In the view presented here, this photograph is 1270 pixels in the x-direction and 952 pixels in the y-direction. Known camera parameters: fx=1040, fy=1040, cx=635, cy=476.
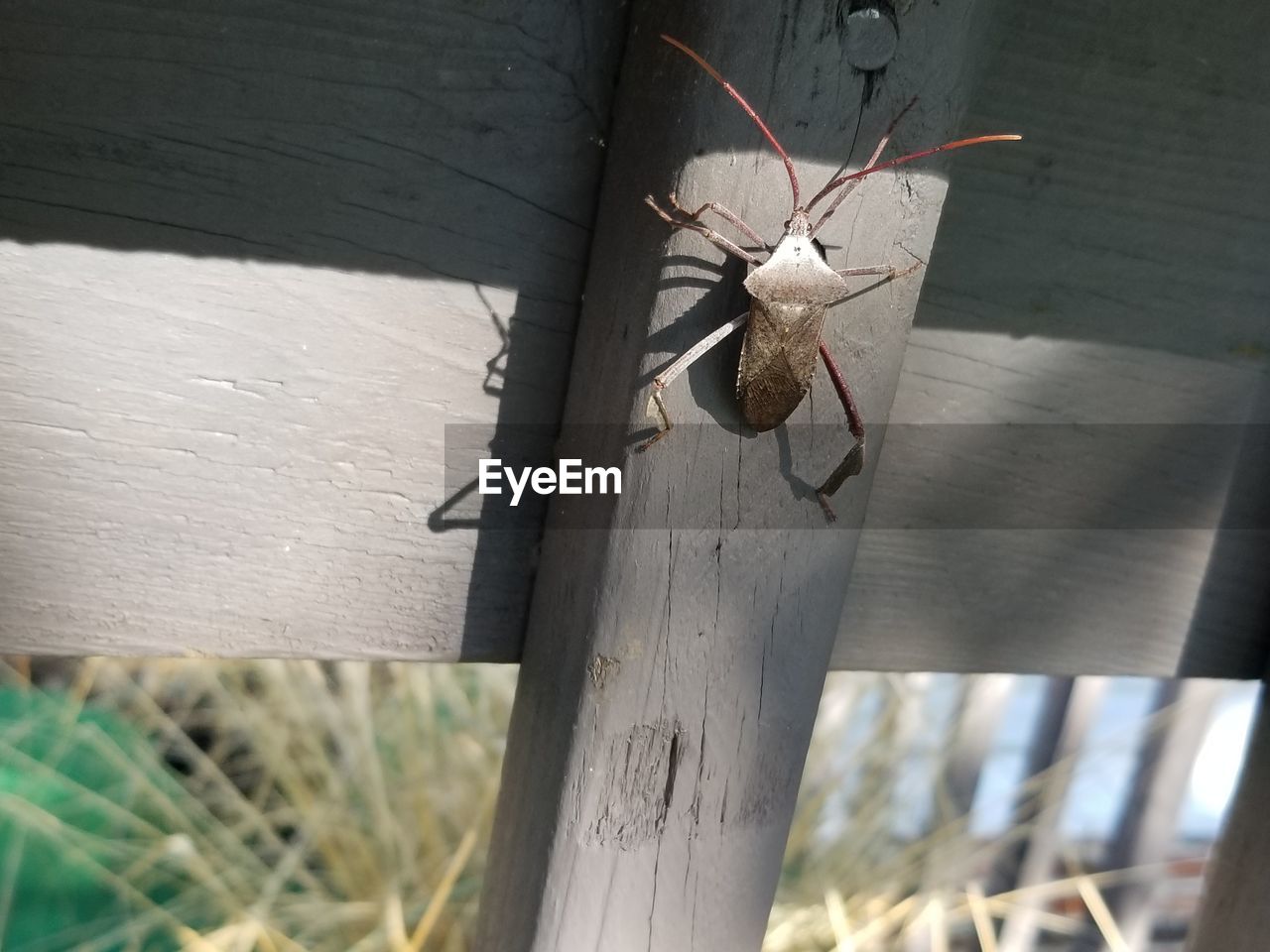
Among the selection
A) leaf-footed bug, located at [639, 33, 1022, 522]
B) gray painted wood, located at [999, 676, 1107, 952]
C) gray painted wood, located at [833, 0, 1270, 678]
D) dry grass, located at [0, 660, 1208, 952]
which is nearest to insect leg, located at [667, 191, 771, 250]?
leaf-footed bug, located at [639, 33, 1022, 522]

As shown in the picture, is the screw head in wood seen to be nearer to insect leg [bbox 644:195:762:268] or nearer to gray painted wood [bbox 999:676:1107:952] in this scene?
insect leg [bbox 644:195:762:268]

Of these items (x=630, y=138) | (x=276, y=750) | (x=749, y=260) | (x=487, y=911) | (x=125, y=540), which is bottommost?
(x=487, y=911)

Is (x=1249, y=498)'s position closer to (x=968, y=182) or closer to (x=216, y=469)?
(x=968, y=182)

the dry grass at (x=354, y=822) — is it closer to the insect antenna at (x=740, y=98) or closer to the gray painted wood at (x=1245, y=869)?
the gray painted wood at (x=1245, y=869)

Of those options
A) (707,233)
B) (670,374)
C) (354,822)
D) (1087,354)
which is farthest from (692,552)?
(354,822)

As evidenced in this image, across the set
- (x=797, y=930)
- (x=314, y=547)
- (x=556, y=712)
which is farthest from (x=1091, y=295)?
(x=797, y=930)

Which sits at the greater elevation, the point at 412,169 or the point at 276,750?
the point at 276,750

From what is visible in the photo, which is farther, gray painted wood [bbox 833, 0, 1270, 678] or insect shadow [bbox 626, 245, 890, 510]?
gray painted wood [bbox 833, 0, 1270, 678]
